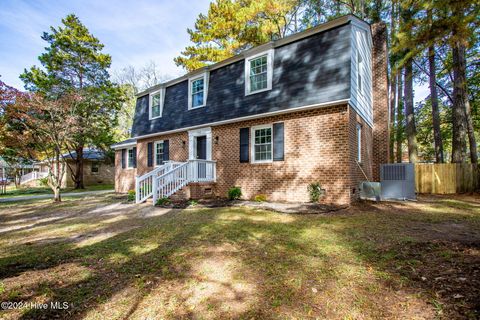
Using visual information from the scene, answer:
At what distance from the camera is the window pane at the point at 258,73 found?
9.67 m

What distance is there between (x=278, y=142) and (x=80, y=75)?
63.7 ft

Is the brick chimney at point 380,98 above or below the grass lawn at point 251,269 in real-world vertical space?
above

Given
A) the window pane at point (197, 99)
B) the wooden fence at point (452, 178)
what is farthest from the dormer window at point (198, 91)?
the wooden fence at point (452, 178)

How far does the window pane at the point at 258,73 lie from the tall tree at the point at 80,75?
1367cm

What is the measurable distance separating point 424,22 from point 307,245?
17.1 ft

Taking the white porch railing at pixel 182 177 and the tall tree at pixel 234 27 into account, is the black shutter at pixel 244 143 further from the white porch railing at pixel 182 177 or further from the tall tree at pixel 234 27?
the tall tree at pixel 234 27

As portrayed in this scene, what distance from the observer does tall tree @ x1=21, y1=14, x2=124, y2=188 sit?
60.4 ft

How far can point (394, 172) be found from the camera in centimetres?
894

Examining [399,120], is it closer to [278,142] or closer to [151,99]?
[278,142]

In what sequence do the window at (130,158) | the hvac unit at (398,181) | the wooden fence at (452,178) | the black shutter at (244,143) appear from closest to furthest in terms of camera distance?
1. the hvac unit at (398,181)
2. the black shutter at (244,143)
3. the wooden fence at (452,178)
4. the window at (130,158)

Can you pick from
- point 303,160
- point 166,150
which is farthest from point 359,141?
point 166,150

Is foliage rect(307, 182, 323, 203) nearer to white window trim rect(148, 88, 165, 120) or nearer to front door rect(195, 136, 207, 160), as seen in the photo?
front door rect(195, 136, 207, 160)

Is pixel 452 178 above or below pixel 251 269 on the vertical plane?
above

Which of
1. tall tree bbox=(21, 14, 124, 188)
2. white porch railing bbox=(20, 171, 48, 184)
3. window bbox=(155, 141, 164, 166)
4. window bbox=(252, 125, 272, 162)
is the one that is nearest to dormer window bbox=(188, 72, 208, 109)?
window bbox=(155, 141, 164, 166)
